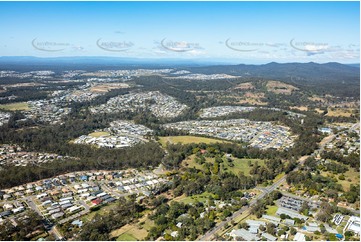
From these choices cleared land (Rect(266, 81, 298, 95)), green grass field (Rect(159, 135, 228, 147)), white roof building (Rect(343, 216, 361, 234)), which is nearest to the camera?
white roof building (Rect(343, 216, 361, 234))

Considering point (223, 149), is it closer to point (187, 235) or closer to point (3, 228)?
point (187, 235)

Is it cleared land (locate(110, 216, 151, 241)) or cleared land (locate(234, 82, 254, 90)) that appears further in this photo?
cleared land (locate(234, 82, 254, 90))

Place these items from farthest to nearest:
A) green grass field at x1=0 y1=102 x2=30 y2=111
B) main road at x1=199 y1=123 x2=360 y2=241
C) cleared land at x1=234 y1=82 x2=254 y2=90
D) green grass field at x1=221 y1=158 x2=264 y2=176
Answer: cleared land at x1=234 y1=82 x2=254 y2=90, green grass field at x1=0 y1=102 x2=30 y2=111, green grass field at x1=221 y1=158 x2=264 y2=176, main road at x1=199 y1=123 x2=360 y2=241

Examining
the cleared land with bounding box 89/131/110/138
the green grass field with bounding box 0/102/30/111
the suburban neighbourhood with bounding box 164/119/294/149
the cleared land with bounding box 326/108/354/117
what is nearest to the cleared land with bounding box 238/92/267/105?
the cleared land with bounding box 326/108/354/117

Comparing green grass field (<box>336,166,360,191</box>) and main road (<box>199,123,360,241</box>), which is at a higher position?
green grass field (<box>336,166,360,191</box>)

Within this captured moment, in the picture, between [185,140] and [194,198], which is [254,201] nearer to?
[194,198]

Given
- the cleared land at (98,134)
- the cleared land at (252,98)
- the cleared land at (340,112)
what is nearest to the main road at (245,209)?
the cleared land at (98,134)

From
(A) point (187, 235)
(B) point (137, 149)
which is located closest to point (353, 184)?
(A) point (187, 235)

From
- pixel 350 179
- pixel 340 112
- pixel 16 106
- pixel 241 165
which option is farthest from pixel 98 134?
pixel 340 112

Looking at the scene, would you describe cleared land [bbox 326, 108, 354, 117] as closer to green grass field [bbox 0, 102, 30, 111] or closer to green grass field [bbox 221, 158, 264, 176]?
green grass field [bbox 221, 158, 264, 176]

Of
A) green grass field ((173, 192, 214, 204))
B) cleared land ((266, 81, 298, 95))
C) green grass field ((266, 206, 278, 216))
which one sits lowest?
green grass field ((173, 192, 214, 204))
